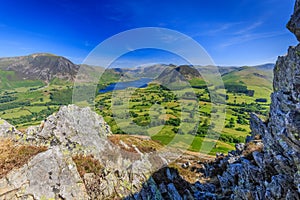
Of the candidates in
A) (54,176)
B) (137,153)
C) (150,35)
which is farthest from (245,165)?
(150,35)

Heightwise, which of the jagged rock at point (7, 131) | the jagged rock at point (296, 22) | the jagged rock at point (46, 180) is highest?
the jagged rock at point (296, 22)

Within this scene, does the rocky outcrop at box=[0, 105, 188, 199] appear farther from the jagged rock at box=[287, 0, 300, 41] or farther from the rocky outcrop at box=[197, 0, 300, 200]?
the jagged rock at box=[287, 0, 300, 41]

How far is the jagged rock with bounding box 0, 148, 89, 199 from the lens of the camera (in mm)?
11280

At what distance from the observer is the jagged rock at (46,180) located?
11280mm

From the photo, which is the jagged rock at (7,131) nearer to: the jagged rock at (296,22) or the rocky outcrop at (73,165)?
the rocky outcrop at (73,165)

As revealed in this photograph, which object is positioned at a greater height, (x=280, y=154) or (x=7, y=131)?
(x=280, y=154)

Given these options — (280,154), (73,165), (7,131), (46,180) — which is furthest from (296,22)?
(7,131)

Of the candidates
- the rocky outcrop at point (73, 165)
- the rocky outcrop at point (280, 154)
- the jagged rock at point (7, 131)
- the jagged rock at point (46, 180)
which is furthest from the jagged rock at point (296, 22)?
the jagged rock at point (7, 131)

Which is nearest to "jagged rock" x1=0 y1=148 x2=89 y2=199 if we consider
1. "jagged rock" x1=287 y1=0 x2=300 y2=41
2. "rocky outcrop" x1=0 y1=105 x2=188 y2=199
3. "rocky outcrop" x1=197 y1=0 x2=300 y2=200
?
"rocky outcrop" x1=0 y1=105 x2=188 y2=199

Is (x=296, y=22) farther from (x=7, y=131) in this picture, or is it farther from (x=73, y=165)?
(x=7, y=131)

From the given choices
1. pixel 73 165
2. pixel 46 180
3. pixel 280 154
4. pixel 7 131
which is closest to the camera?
pixel 280 154

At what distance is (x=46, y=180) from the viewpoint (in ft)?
40.6

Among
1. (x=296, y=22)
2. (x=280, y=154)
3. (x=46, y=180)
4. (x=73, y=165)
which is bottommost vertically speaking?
(x=46, y=180)

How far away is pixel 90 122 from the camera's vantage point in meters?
19.0
